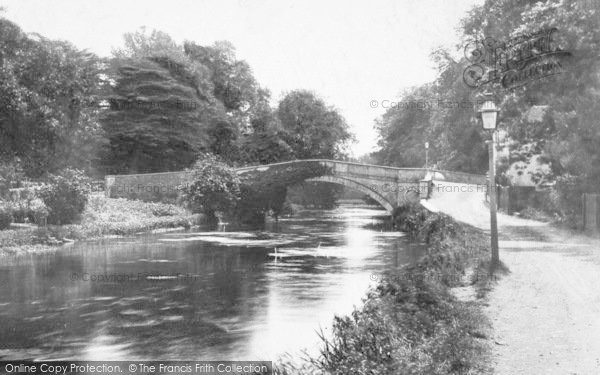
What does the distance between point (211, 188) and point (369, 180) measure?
31.6ft

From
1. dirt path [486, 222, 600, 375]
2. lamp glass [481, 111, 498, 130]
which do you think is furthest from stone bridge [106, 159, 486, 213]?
lamp glass [481, 111, 498, 130]

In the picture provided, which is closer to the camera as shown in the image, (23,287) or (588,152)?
(23,287)

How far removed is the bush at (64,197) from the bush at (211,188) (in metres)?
8.44

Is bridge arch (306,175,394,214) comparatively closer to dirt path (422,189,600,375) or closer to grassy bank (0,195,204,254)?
grassy bank (0,195,204,254)

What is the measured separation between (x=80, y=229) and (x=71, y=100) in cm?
654

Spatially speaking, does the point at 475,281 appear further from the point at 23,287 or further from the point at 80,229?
the point at 80,229

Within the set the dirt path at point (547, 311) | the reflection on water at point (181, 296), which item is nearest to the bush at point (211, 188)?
the reflection on water at point (181, 296)

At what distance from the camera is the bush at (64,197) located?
27.8 metres

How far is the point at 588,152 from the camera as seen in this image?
56.9 feet

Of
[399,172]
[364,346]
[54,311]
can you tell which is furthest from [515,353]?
[399,172]

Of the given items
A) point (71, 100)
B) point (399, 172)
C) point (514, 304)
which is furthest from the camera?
point (399, 172)

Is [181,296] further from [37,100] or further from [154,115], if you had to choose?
[154,115]

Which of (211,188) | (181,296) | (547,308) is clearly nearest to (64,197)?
(211,188)

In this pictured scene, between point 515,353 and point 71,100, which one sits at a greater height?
point 71,100
